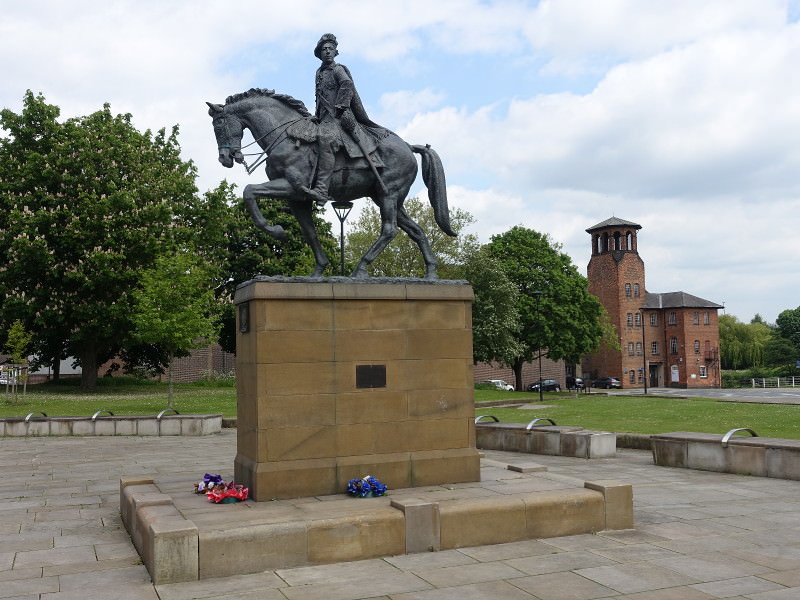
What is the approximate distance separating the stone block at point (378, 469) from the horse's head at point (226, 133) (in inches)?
167

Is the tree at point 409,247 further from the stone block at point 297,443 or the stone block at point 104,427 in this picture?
the stone block at point 297,443

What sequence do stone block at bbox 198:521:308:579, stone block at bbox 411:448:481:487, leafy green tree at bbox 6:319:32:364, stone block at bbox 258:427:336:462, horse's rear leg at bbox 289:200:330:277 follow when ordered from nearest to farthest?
stone block at bbox 198:521:308:579 < stone block at bbox 258:427:336:462 < stone block at bbox 411:448:481:487 < horse's rear leg at bbox 289:200:330:277 < leafy green tree at bbox 6:319:32:364

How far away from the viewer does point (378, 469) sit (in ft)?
28.6

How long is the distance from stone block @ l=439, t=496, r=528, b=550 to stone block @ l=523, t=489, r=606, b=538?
5.3 inches

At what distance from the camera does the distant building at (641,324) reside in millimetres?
80312

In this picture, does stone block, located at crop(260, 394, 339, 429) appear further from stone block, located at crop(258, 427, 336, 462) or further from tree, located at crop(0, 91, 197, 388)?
tree, located at crop(0, 91, 197, 388)

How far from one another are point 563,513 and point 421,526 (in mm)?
1751

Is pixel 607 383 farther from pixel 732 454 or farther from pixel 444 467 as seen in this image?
pixel 444 467

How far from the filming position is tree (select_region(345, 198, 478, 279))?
46.0m

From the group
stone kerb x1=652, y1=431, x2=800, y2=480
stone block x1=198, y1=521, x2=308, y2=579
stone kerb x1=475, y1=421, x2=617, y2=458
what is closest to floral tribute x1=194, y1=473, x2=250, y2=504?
stone block x1=198, y1=521, x2=308, y2=579

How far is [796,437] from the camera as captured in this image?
52.7 ft

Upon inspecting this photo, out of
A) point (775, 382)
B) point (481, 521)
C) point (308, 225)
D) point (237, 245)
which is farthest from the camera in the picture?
point (775, 382)

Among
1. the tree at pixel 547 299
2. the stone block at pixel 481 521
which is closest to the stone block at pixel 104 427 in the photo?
the stone block at pixel 481 521

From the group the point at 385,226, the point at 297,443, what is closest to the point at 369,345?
the point at 297,443
